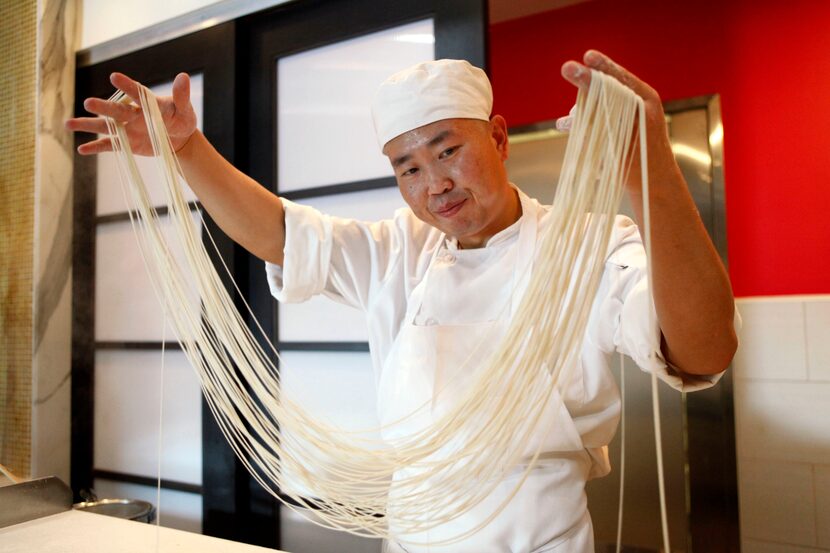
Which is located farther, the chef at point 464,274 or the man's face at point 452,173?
the man's face at point 452,173

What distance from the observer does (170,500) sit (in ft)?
6.58

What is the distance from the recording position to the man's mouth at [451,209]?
3.13 feet

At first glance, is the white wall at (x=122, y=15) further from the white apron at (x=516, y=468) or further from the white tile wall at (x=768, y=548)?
the white tile wall at (x=768, y=548)

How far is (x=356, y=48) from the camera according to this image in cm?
173

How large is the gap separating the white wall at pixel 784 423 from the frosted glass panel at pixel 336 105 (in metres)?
1.49

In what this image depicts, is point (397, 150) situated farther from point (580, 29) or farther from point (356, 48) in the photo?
point (580, 29)

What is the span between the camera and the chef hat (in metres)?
0.94

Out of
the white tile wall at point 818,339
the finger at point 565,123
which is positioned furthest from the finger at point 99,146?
the white tile wall at point 818,339

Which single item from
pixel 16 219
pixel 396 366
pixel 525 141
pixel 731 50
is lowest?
pixel 396 366

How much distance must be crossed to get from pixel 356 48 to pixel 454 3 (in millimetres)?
342

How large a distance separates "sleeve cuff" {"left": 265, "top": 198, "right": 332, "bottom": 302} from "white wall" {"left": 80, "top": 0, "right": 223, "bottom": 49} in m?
1.11

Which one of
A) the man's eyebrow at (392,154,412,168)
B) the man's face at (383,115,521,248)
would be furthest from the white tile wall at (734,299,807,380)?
the man's eyebrow at (392,154,412,168)

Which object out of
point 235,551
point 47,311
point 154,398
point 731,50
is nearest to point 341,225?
point 235,551

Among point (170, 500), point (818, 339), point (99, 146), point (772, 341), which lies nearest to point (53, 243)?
point (170, 500)
